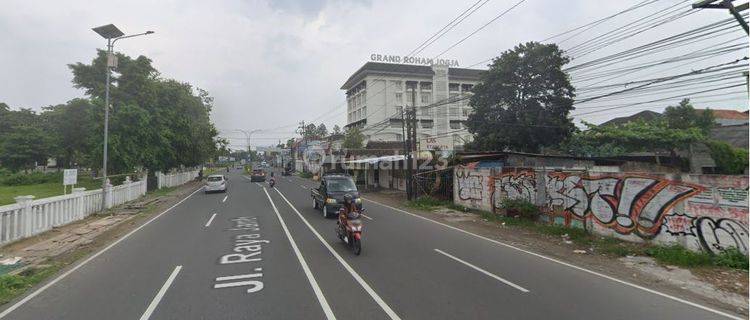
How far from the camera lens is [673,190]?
11.3 metres

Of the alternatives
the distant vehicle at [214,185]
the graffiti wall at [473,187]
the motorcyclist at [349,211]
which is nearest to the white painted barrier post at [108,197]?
the distant vehicle at [214,185]

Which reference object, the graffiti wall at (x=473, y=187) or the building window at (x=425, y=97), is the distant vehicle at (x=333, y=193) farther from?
the building window at (x=425, y=97)

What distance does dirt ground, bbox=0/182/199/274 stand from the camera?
35.9 feet

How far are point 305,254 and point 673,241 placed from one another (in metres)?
9.61

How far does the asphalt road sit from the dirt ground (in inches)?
42.7

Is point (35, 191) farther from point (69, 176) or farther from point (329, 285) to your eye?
point (329, 285)

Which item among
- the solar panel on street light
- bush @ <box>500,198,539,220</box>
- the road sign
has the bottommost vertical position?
bush @ <box>500,198,539,220</box>

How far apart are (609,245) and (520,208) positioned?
5291 mm

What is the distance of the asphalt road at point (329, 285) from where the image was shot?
6.31 meters

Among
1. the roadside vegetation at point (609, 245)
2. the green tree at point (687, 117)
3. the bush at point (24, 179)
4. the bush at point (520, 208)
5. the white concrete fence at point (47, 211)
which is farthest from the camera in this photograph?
the bush at point (24, 179)

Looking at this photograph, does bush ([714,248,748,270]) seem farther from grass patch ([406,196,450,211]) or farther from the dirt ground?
the dirt ground

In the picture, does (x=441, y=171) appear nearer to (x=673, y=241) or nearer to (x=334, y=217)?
(x=334, y=217)

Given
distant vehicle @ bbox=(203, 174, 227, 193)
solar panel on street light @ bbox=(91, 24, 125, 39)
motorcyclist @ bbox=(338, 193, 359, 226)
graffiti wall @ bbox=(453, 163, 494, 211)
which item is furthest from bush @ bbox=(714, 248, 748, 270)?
distant vehicle @ bbox=(203, 174, 227, 193)

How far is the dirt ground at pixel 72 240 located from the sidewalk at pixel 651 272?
12.3 metres
